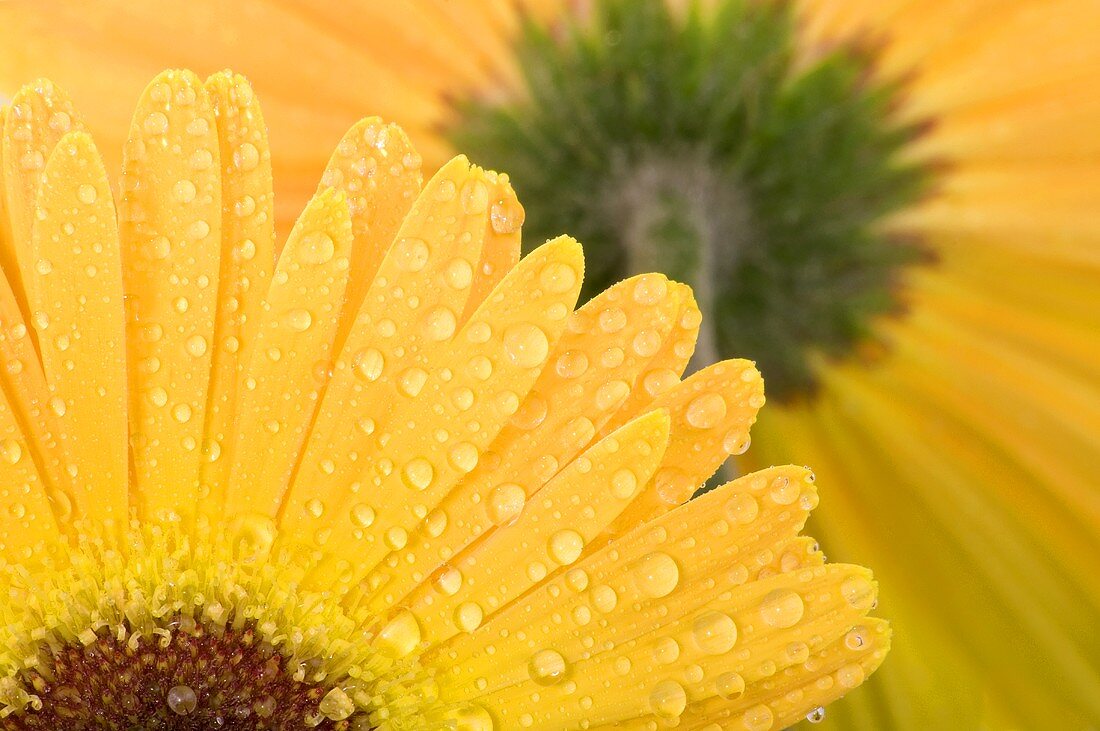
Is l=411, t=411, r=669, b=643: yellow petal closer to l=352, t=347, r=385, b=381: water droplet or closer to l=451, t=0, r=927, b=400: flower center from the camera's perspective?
l=352, t=347, r=385, b=381: water droplet

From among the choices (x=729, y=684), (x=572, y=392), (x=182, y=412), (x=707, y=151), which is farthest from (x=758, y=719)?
(x=707, y=151)

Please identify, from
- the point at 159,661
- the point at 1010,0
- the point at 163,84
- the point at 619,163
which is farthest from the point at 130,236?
the point at 1010,0

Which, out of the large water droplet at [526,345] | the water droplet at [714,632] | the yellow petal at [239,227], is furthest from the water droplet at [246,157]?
the water droplet at [714,632]

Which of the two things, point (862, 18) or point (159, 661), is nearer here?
point (159, 661)

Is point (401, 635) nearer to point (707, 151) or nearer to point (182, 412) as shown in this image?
point (182, 412)

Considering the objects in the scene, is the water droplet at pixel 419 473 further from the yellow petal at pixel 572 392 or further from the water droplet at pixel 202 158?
the water droplet at pixel 202 158

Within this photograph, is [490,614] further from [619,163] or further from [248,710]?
[619,163]

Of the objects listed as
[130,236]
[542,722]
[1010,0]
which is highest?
[1010,0]
